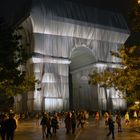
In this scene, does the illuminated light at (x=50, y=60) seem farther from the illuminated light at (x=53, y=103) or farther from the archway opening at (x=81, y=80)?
the illuminated light at (x=53, y=103)

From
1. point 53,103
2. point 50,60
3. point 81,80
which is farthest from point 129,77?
point 81,80

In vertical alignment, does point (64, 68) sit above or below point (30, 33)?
below

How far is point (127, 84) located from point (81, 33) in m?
Result: 36.2

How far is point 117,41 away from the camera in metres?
75.2

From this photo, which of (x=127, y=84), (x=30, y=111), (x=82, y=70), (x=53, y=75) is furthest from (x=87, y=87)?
(x=127, y=84)

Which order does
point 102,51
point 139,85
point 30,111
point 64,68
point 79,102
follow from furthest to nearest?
1. point 79,102
2. point 102,51
3. point 64,68
4. point 30,111
5. point 139,85

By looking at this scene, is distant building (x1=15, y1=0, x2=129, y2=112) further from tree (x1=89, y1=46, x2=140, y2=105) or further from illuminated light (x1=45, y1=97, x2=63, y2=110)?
tree (x1=89, y1=46, x2=140, y2=105)

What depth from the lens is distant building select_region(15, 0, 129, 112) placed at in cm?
6247

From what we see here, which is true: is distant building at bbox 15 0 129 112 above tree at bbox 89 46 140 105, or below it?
above

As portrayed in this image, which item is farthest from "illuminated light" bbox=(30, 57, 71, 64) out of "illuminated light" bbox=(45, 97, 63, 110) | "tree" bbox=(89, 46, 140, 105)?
"tree" bbox=(89, 46, 140, 105)

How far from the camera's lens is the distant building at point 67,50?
62.5m

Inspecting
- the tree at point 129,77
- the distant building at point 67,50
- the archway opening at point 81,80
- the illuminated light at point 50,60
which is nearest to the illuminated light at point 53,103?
the distant building at point 67,50

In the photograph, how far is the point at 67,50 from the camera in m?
67.1

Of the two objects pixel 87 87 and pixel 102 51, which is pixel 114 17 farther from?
pixel 87 87
